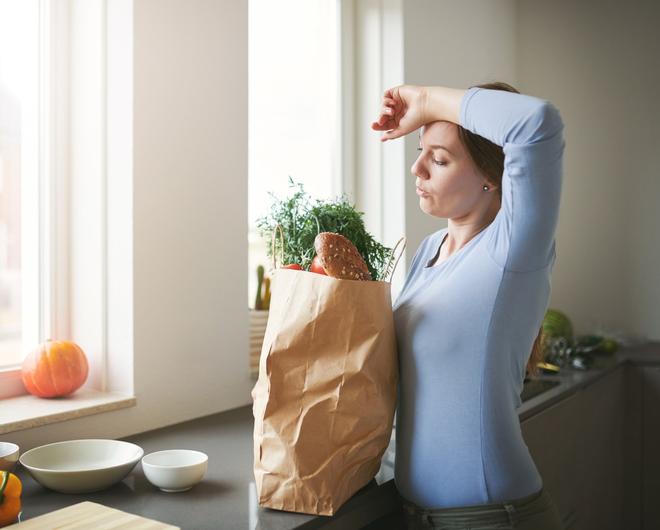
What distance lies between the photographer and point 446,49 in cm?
247

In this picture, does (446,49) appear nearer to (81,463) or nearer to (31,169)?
(31,169)

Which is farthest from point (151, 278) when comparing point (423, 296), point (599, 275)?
point (599, 275)

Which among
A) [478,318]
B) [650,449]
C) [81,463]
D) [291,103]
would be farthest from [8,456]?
[650,449]

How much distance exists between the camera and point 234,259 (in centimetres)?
171

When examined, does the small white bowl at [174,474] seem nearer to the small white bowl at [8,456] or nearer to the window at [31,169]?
the small white bowl at [8,456]

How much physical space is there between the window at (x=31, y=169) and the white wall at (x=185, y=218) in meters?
0.17

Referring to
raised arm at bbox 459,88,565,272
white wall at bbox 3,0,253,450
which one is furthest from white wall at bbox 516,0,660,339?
raised arm at bbox 459,88,565,272

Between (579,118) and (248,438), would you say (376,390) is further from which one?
(579,118)

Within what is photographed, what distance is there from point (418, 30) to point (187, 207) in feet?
3.82

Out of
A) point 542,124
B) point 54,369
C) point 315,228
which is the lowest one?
point 54,369

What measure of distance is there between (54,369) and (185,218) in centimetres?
43

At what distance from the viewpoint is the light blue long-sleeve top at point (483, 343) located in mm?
975

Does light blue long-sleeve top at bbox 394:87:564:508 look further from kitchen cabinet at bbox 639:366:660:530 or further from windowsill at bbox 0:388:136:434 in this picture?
kitchen cabinet at bbox 639:366:660:530

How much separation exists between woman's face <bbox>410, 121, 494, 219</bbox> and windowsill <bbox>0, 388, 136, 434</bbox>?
0.77m
